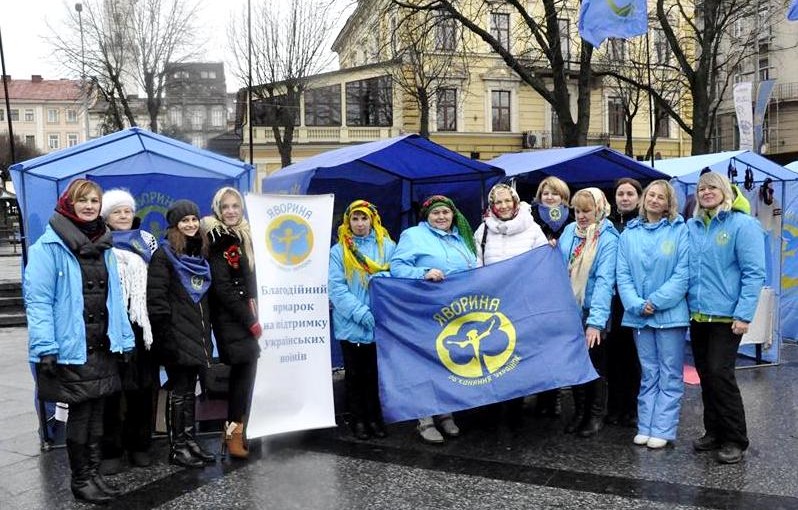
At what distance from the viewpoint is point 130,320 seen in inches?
187

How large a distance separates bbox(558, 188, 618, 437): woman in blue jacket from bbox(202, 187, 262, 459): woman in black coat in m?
2.40

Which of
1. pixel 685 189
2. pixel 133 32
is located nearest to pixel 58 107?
pixel 133 32

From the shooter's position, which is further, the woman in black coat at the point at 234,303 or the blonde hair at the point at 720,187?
the woman in black coat at the point at 234,303

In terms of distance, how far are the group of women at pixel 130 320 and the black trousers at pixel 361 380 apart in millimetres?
793

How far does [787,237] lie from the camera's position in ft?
29.5

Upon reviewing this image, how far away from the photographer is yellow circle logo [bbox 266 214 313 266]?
5250 millimetres

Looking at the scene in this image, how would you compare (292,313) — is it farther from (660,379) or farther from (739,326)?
(739,326)

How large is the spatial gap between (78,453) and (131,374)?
0.59 m

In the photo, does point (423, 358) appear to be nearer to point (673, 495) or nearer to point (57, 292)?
point (673, 495)

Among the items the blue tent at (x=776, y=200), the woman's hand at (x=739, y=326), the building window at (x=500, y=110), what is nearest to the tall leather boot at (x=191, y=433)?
the woman's hand at (x=739, y=326)

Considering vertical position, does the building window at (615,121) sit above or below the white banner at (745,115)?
above

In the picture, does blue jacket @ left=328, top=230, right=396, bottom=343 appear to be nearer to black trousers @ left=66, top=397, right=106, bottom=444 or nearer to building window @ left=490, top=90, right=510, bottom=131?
black trousers @ left=66, top=397, right=106, bottom=444

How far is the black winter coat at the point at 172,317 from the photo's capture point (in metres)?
4.79

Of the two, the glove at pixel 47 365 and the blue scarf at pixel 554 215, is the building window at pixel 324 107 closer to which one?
the blue scarf at pixel 554 215
